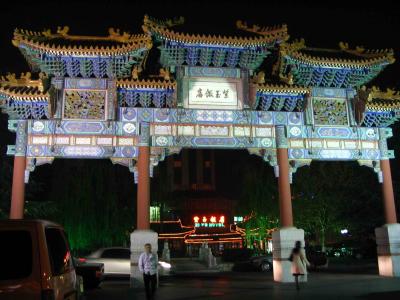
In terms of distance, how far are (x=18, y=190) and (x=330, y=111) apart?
1188cm

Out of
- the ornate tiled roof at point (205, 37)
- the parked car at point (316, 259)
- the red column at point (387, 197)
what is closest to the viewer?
the ornate tiled roof at point (205, 37)

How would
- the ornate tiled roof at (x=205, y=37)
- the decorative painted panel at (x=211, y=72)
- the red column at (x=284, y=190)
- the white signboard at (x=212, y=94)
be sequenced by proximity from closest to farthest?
the ornate tiled roof at (x=205, y=37), the red column at (x=284, y=190), the white signboard at (x=212, y=94), the decorative painted panel at (x=211, y=72)

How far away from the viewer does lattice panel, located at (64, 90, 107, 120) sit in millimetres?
15836

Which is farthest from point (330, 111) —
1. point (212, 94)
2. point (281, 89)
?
point (212, 94)

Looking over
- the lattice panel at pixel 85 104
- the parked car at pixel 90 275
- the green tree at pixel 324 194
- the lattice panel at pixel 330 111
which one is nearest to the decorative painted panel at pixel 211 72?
the lattice panel at pixel 85 104

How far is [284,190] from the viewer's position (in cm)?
1642

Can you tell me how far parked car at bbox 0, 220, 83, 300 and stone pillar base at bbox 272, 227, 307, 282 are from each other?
11.8 metres

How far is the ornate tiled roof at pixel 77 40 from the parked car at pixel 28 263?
11463 millimetres

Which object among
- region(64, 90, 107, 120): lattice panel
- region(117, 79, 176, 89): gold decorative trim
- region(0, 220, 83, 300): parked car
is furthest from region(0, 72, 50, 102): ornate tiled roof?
region(0, 220, 83, 300): parked car

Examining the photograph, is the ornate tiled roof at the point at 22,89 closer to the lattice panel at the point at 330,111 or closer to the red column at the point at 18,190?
the red column at the point at 18,190

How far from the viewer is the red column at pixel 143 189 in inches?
603

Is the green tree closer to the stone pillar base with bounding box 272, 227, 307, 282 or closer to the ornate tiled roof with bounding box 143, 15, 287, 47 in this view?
the stone pillar base with bounding box 272, 227, 307, 282

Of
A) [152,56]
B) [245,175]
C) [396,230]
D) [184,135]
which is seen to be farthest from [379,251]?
[245,175]

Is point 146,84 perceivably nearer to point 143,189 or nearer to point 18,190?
point 143,189
